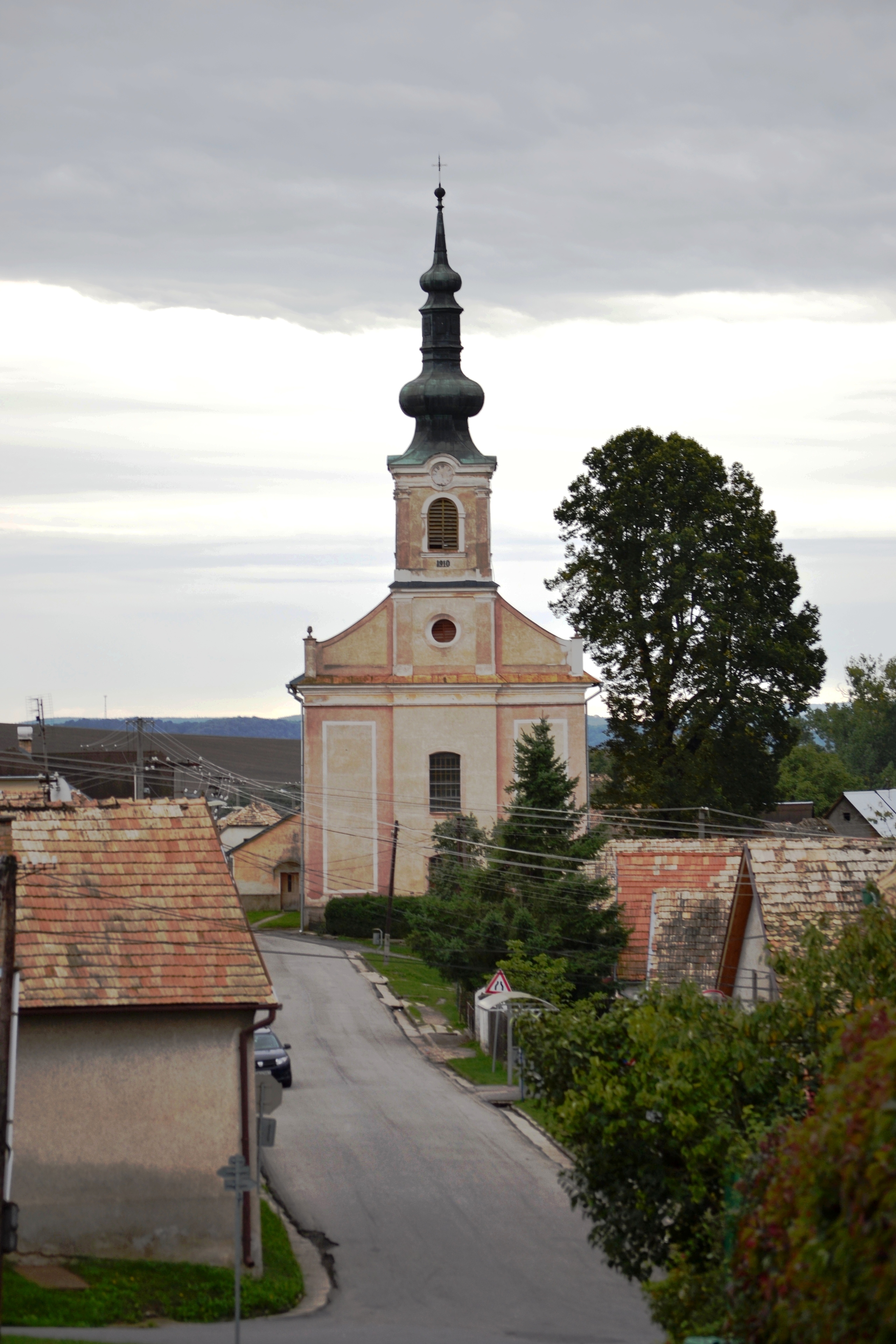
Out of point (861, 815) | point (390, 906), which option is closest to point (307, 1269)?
point (390, 906)

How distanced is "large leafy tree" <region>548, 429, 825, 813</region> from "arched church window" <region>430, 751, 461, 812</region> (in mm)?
5536

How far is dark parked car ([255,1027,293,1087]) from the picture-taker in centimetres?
2791

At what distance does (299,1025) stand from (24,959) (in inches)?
796

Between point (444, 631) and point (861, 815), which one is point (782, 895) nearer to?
point (444, 631)

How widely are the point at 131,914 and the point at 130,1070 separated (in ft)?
5.90

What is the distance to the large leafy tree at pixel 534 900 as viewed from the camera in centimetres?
3131

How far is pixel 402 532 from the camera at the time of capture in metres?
53.2

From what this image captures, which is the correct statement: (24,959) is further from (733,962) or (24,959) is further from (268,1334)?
(733,962)

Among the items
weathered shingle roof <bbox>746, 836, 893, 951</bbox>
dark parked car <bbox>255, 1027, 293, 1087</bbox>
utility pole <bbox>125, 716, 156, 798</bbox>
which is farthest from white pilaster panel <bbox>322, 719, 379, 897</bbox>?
weathered shingle roof <bbox>746, 836, 893, 951</bbox>

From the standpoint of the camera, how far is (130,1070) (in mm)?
16297

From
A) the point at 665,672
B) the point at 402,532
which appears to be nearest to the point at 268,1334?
the point at 665,672

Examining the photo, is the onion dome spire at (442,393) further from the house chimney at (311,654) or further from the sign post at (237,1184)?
the sign post at (237,1184)

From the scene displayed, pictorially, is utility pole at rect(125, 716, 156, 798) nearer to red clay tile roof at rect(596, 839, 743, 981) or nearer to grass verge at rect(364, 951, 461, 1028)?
grass verge at rect(364, 951, 461, 1028)

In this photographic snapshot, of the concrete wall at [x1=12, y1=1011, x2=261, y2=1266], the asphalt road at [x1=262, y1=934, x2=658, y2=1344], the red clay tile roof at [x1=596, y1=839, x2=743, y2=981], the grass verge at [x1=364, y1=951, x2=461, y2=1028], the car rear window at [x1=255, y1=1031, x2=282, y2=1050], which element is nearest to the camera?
the asphalt road at [x1=262, y1=934, x2=658, y2=1344]
